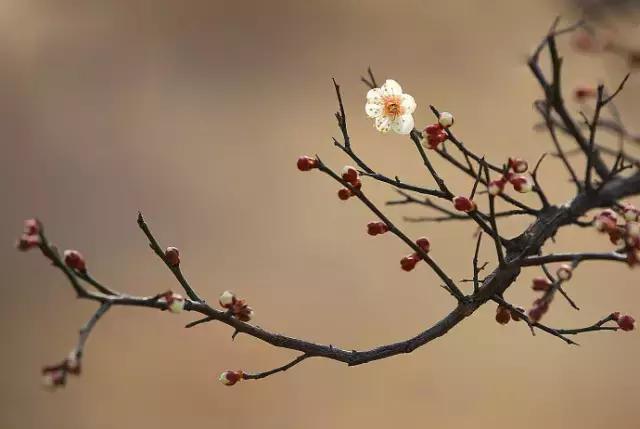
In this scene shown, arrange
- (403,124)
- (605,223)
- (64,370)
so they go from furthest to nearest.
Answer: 1. (403,124)
2. (605,223)
3. (64,370)

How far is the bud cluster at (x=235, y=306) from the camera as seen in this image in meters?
0.45

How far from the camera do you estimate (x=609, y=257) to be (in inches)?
16.7

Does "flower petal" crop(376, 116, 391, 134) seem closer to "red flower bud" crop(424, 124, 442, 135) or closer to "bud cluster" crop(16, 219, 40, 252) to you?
"red flower bud" crop(424, 124, 442, 135)

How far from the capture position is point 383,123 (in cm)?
57

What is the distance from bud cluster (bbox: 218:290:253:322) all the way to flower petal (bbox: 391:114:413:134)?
8.1 inches

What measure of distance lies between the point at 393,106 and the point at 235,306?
8.9 inches

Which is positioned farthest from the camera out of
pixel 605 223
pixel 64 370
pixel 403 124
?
pixel 403 124

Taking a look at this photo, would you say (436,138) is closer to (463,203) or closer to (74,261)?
(463,203)

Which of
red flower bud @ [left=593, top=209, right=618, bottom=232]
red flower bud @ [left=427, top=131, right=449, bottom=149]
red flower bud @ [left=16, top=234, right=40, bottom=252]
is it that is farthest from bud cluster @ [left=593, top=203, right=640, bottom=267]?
red flower bud @ [left=16, top=234, right=40, bottom=252]

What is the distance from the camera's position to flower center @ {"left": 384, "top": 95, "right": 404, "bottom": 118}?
569mm

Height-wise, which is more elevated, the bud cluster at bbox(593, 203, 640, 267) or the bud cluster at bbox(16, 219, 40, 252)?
the bud cluster at bbox(593, 203, 640, 267)

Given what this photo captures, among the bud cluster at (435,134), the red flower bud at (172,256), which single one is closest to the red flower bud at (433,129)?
the bud cluster at (435,134)

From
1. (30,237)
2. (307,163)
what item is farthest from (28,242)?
(307,163)

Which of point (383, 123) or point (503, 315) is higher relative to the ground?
point (383, 123)
